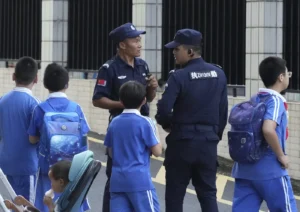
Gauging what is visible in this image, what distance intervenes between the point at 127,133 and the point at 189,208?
3.39 metres

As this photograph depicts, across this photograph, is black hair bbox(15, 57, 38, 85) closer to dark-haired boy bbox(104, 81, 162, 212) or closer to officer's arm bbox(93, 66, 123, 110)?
officer's arm bbox(93, 66, 123, 110)

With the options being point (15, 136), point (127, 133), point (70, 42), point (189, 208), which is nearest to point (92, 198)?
point (189, 208)

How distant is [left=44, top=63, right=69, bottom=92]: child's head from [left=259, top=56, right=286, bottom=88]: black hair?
1713 mm

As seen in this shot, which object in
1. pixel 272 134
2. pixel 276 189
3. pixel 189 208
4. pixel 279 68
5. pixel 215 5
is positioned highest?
pixel 215 5

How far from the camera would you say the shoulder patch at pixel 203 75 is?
775 cm

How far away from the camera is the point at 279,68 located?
7.36 metres

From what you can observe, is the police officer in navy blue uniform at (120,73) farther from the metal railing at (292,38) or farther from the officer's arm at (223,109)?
the metal railing at (292,38)

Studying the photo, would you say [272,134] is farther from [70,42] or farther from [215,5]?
[70,42]

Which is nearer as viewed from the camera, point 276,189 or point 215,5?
point 276,189

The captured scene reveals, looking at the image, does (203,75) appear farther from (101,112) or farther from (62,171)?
(101,112)

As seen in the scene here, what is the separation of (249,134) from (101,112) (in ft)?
27.9

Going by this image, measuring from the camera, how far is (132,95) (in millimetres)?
7328

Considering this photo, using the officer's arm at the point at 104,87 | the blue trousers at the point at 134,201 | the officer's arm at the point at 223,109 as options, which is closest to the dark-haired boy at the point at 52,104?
the officer's arm at the point at 104,87

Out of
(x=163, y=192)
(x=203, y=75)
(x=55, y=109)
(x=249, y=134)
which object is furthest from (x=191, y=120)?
(x=163, y=192)
